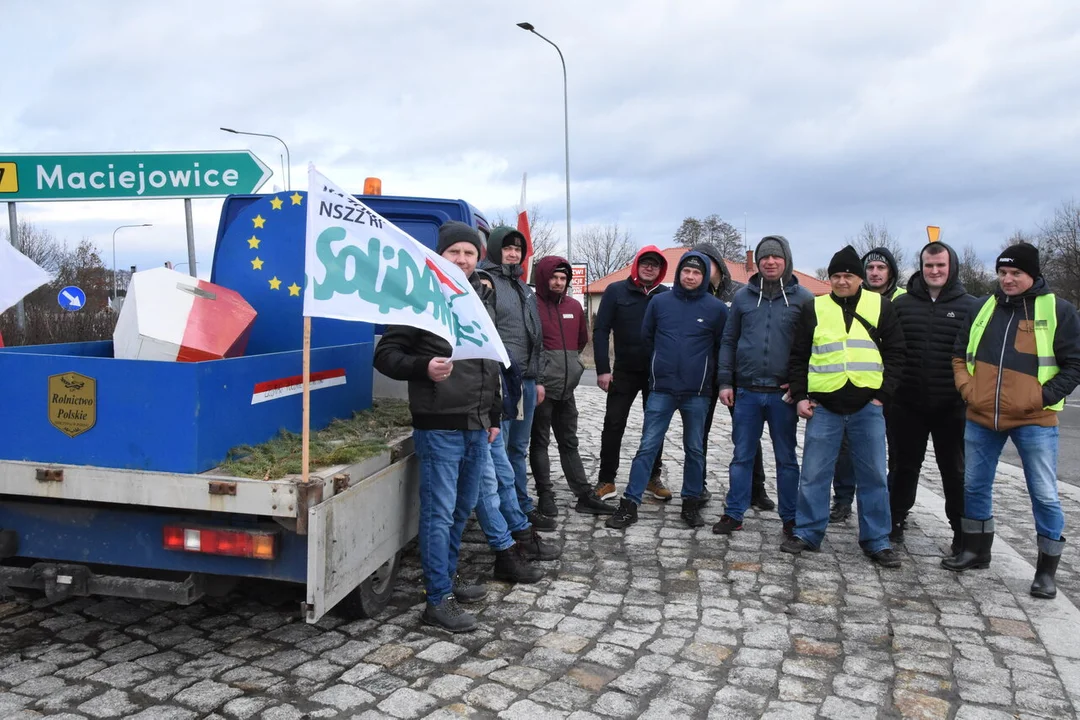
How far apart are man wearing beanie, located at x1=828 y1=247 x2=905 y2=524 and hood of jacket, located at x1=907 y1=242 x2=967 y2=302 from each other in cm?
16

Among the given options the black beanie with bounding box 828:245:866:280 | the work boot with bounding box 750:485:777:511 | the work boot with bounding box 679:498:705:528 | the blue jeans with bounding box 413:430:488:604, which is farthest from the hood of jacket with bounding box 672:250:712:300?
the blue jeans with bounding box 413:430:488:604

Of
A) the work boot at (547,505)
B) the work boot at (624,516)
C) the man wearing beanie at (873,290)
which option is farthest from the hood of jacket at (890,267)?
the work boot at (547,505)

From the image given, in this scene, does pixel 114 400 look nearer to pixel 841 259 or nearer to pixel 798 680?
pixel 798 680

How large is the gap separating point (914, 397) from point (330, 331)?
375 cm

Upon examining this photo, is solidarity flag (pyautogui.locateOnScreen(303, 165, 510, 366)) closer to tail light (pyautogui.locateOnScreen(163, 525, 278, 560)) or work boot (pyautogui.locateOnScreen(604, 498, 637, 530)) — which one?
tail light (pyautogui.locateOnScreen(163, 525, 278, 560))

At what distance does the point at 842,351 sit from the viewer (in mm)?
4961

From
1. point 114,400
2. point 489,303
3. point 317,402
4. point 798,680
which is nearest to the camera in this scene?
point 114,400

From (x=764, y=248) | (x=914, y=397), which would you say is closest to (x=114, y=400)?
(x=764, y=248)

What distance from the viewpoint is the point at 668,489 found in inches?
275

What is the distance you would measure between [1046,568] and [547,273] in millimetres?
3573

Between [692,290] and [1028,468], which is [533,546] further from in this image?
[1028,468]

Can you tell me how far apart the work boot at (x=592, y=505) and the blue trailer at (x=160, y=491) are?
274cm

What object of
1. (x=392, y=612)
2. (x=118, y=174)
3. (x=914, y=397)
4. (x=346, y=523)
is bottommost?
(x=392, y=612)

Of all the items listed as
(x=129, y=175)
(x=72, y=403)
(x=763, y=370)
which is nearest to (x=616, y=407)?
(x=763, y=370)
